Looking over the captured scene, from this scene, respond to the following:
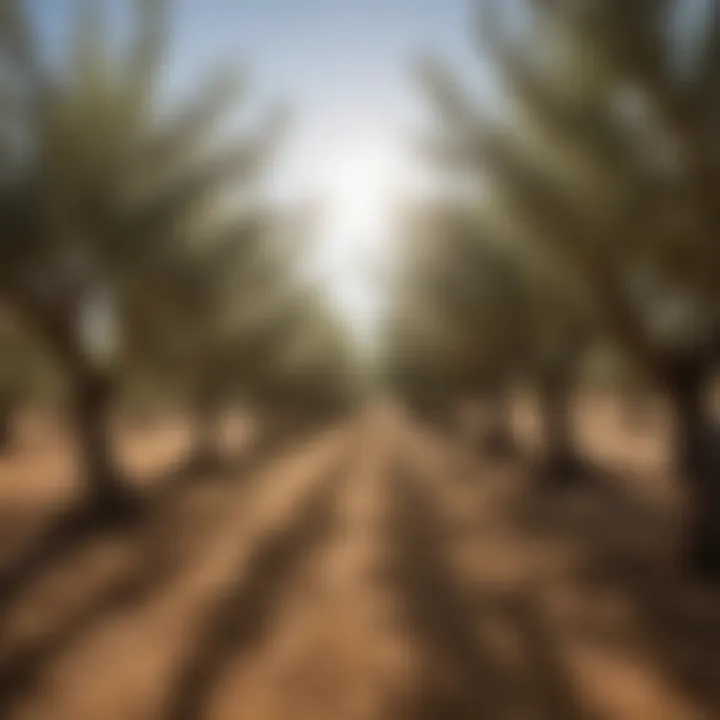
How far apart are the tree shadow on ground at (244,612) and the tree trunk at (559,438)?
6.57m

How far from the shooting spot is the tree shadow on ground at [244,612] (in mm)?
6836

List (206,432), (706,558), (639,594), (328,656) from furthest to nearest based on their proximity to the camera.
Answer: (206,432)
(706,558)
(639,594)
(328,656)

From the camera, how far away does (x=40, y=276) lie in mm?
12641

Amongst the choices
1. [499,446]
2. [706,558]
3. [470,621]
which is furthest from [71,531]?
[499,446]

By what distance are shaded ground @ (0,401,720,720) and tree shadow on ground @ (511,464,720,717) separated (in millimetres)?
32

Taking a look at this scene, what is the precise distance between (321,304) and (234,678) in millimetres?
33463

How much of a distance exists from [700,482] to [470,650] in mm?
3976

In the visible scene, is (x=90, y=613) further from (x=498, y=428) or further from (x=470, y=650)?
(x=498, y=428)

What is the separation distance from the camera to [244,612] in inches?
354

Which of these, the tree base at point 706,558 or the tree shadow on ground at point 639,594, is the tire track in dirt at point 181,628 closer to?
the tree shadow on ground at point 639,594

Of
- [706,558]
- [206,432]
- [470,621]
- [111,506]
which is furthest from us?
[206,432]

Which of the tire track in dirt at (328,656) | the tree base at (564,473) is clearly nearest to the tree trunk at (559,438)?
the tree base at (564,473)

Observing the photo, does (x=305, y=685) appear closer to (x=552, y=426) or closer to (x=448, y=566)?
(x=448, y=566)

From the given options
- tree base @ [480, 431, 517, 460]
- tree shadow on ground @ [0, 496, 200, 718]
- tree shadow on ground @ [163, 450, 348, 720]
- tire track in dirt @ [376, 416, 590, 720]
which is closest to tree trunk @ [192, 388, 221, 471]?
tree base @ [480, 431, 517, 460]
